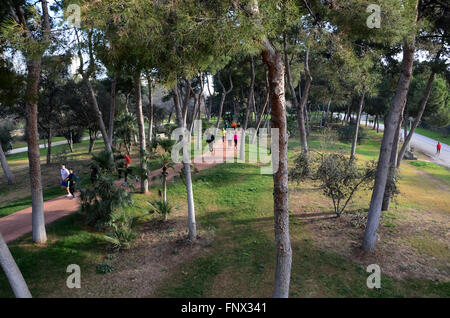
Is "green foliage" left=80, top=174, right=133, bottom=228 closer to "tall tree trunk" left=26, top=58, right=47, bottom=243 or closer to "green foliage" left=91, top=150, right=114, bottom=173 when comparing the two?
"green foliage" left=91, top=150, right=114, bottom=173

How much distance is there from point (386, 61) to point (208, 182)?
978 centimetres

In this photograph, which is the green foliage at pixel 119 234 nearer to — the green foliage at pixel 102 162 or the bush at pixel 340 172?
the green foliage at pixel 102 162

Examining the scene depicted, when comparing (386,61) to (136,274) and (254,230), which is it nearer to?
(254,230)

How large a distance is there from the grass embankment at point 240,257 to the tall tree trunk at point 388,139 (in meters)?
0.71

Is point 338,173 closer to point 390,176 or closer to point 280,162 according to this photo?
point 390,176

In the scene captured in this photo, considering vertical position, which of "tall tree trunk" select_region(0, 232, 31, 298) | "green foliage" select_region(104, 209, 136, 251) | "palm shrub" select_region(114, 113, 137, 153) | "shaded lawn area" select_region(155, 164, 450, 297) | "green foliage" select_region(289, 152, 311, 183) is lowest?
"shaded lawn area" select_region(155, 164, 450, 297)

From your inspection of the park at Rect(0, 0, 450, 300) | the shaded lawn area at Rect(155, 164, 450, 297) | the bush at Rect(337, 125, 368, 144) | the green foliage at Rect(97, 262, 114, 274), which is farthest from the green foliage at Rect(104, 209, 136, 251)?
the bush at Rect(337, 125, 368, 144)

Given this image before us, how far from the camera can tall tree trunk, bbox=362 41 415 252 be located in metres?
7.70

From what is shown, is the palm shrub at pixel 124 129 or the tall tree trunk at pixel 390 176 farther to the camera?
the palm shrub at pixel 124 129

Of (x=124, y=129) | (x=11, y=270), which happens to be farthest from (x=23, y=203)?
(x=124, y=129)

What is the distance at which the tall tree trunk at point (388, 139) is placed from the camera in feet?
25.3

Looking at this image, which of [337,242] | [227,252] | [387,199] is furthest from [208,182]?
[387,199]

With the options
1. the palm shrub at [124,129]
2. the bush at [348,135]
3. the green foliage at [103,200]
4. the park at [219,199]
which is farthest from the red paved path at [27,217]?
the bush at [348,135]

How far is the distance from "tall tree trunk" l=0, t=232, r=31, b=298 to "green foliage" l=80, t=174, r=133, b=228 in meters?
3.51
